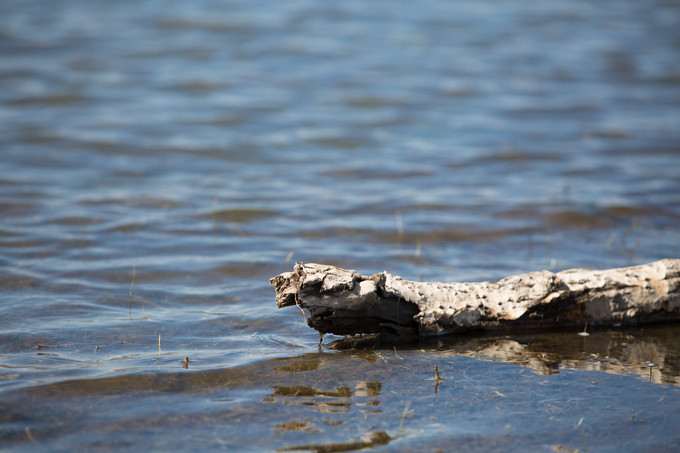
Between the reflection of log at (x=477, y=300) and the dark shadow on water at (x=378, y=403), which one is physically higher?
the reflection of log at (x=477, y=300)

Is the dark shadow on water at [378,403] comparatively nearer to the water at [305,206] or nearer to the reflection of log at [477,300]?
the water at [305,206]

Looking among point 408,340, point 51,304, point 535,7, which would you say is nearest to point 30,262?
point 51,304

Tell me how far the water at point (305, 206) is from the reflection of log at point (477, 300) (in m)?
0.14

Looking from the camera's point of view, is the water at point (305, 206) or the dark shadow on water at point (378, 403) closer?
the dark shadow on water at point (378, 403)

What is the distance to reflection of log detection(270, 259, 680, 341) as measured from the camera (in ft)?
12.1

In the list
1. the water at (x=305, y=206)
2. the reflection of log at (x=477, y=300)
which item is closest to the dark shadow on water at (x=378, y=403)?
the water at (x=305, y=206)

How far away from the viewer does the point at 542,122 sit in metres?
10.4

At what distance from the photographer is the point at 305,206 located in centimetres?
718

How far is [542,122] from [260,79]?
4.98 metres

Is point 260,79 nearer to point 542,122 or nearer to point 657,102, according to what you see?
point 542,122

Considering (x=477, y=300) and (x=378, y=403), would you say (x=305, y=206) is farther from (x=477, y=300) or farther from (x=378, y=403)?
(x=378, y=403)

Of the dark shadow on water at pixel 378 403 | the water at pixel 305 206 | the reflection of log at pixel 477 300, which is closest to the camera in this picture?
the dark shadow on water at pixel 378 403

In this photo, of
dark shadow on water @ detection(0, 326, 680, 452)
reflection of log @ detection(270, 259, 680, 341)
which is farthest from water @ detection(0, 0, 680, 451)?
reflection of log @ detection(270, 259, 680, 341)

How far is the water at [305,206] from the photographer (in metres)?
3.34
